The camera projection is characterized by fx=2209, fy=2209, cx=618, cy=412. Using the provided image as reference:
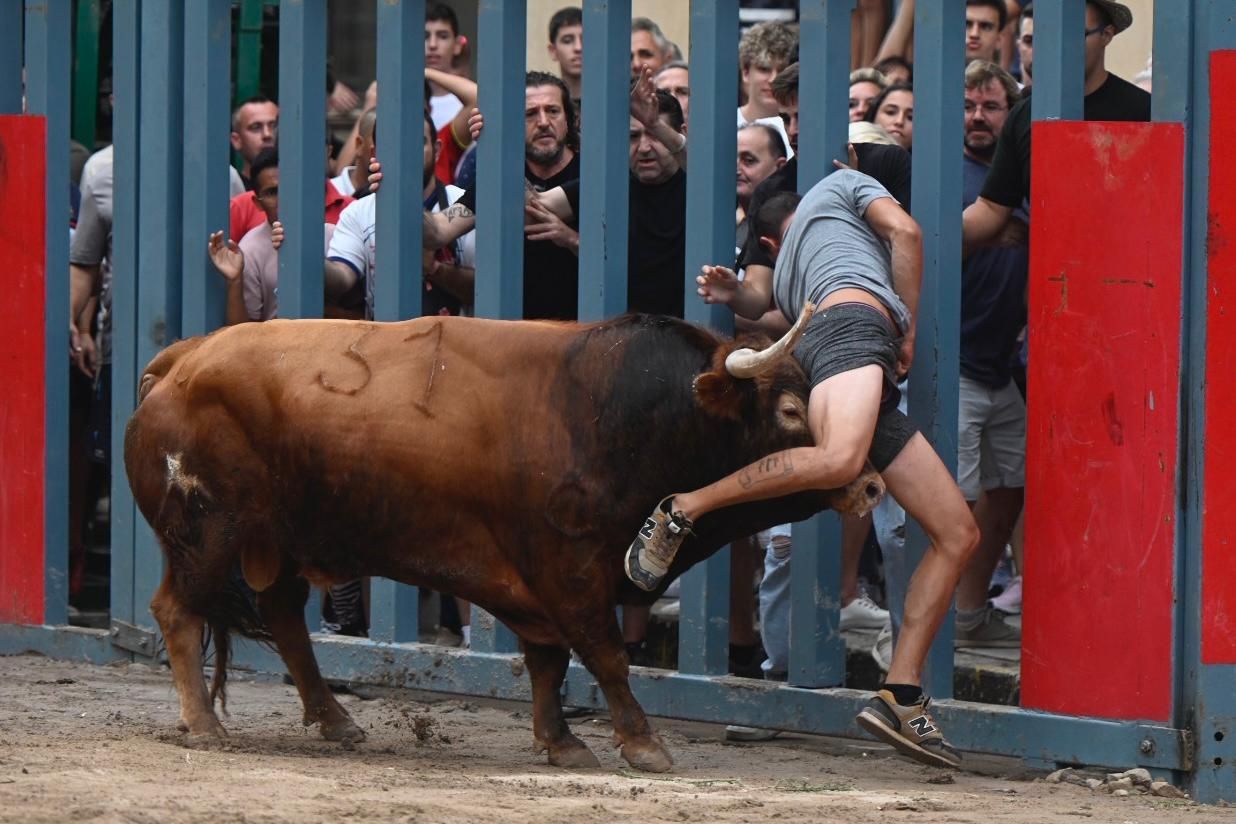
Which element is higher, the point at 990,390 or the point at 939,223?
the point at 939,223

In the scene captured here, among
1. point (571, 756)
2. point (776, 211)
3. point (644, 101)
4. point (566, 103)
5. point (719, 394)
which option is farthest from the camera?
point (566, 103)

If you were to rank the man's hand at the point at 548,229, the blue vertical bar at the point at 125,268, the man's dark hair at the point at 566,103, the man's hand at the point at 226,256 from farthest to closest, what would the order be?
1. the blue vertical bar at the point at 125,268
2. the man's dark hair at the point at 566,103
3. the man's hand at the point at 226,256
4. the man's hand at the point at 548,229

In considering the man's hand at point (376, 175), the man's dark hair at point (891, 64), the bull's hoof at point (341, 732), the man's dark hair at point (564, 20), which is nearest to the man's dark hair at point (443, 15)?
the man's dark hair at point (564, 20)

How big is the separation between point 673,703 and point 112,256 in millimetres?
2992

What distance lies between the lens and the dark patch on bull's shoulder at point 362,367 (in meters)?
6.66

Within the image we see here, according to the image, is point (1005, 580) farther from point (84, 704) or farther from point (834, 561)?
point (84, 704)

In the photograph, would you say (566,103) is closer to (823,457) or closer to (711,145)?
(711,145)

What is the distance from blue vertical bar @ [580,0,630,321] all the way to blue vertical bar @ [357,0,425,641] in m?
0.74

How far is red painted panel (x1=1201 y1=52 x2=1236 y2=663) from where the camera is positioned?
6246mm

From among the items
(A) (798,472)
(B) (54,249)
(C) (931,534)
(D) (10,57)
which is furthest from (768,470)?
(D) (10,57)

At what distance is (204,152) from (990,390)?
307 cm

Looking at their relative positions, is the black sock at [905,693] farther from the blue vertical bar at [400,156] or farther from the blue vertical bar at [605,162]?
the blue vertical bar at [400,156]

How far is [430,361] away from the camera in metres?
6.72

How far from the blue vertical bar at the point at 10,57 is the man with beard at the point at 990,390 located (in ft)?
12.6
